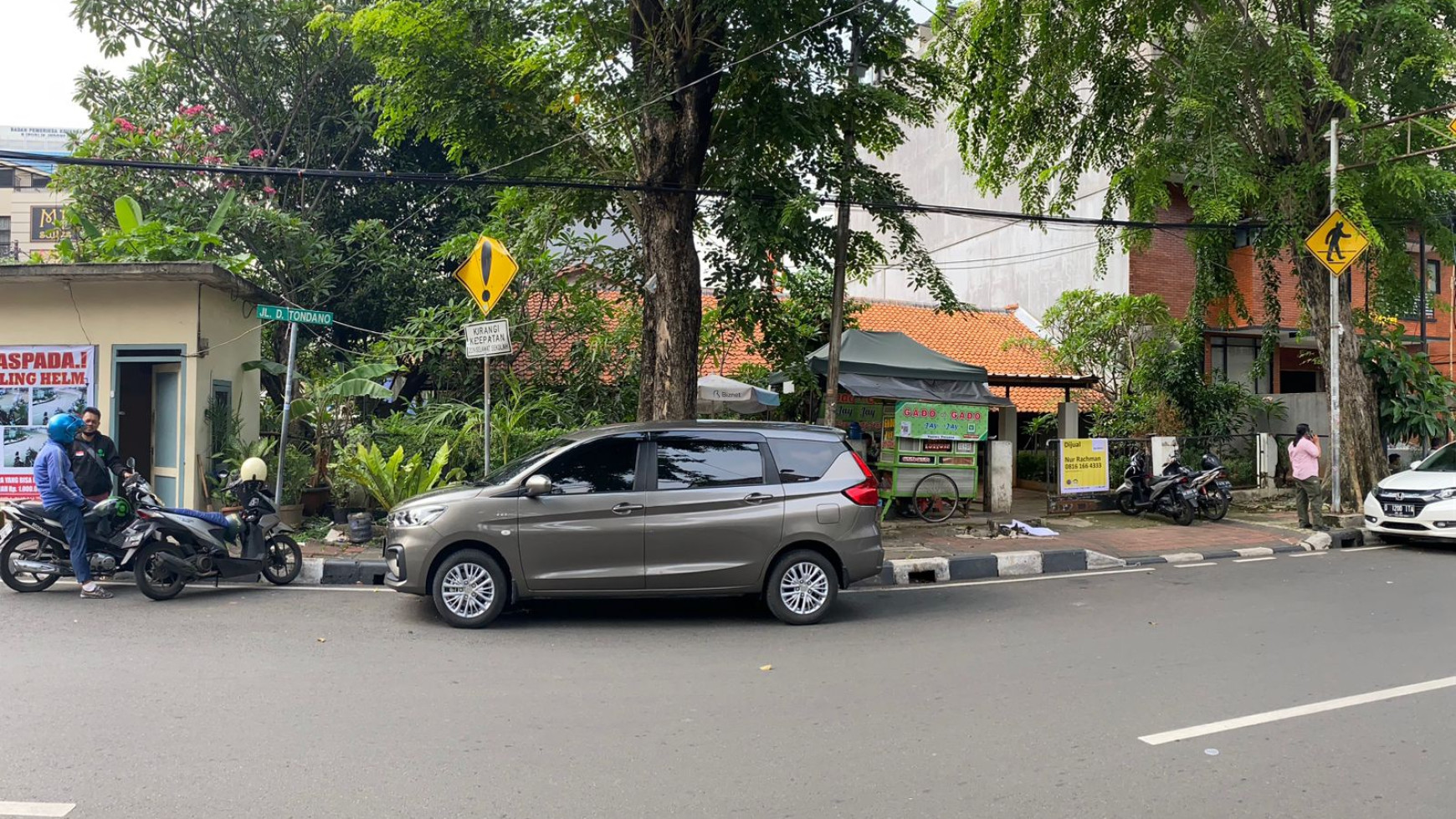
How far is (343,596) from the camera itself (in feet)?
28.9

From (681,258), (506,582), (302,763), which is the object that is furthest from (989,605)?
(302,763)

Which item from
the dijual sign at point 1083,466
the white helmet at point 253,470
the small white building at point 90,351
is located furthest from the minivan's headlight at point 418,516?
the dijual sign at point 1083,466

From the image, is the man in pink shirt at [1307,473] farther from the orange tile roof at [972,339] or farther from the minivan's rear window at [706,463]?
the minivan's rear window at [706,463]

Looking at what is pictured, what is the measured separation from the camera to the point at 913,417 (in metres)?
14.7

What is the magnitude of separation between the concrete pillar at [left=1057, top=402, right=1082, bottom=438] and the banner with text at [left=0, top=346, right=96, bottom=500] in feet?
54.6

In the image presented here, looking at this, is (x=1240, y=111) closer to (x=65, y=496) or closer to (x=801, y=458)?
(x=801, y=458)

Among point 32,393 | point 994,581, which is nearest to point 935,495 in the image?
point 994,581

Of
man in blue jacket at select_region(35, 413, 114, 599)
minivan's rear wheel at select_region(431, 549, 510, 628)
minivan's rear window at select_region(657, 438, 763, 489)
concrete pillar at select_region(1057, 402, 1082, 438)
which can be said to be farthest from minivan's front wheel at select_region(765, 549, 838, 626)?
concrete pillar at select_region(1057, 402, 1082, 438)

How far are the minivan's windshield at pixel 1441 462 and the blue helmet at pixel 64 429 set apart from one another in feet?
53.7

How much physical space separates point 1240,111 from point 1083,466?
5.93 meters

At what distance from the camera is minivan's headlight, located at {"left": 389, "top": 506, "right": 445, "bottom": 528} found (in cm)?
755

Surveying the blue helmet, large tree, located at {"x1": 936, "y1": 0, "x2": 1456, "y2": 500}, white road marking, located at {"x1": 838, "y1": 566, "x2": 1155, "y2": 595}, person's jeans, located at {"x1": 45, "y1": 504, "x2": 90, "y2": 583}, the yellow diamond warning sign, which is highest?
large tree, located at {"x1": 936, "y1": 0, "x2": 1456, "y2": 500}

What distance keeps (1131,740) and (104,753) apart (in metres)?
5.17

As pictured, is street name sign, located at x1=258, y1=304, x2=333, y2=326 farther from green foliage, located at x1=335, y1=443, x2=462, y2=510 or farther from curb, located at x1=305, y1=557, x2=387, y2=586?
curb, located at x1=305, y1=557, x2=387, y2=586
